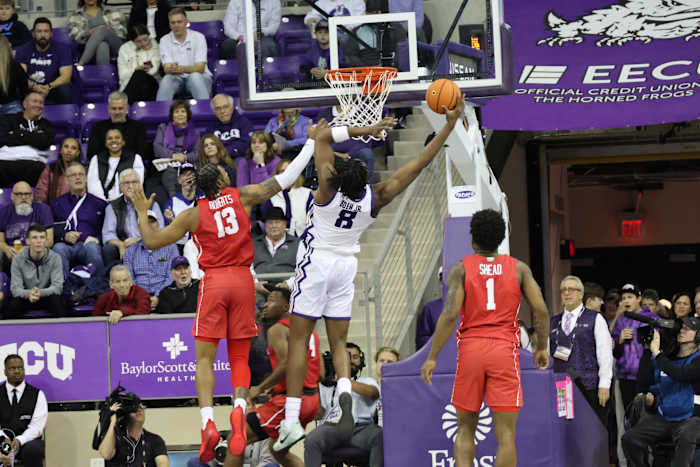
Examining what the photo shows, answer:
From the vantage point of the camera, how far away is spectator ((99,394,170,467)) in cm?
1026

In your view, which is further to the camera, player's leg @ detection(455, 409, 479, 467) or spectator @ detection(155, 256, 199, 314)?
spectator @ detection(155, 256, 199, 314)

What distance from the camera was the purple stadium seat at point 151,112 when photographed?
14461 millimetres

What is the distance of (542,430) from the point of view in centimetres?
870

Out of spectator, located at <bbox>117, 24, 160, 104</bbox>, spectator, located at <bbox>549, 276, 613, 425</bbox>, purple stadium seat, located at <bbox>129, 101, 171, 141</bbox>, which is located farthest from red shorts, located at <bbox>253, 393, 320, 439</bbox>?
spectator, located at <bbox>117, 24, 160, 104</bbox>

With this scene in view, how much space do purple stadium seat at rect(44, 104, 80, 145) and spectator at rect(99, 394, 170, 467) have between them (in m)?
5.67

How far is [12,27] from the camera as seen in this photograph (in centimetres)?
1583

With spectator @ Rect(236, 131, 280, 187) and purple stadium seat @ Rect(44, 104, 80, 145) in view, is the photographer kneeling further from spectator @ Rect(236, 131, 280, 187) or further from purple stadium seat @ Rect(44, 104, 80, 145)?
purple stadium seat @ Rect(44, 104, 80, 145)

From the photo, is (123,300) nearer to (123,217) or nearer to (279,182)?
(123,217)

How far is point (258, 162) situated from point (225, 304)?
5098mm

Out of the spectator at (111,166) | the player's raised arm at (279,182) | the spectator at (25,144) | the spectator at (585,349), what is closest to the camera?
the player's raised arm at (279,182)

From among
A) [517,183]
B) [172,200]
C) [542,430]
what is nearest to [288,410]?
[542,430]

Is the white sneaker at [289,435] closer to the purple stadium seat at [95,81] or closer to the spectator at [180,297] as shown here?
the spectator at [180,297]

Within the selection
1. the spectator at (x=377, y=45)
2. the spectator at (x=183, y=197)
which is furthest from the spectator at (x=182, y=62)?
the spectator at (x=377, y=45)

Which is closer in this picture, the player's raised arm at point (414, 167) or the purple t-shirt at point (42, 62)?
the player's raised arm at point (414, 167)
